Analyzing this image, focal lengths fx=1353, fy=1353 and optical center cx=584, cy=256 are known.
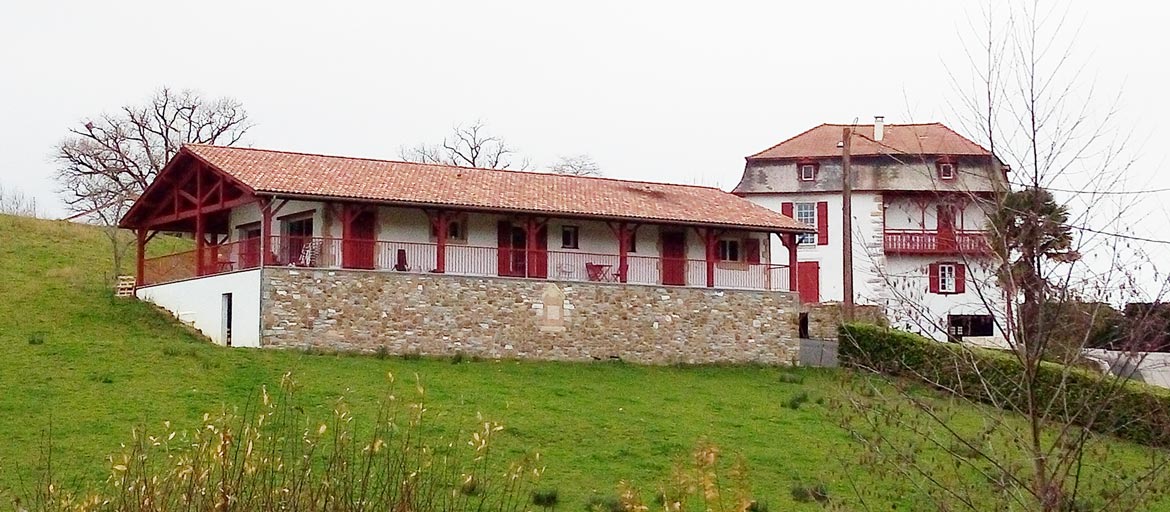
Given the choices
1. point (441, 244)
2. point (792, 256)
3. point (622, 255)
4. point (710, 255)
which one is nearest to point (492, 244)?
point (441, 244)

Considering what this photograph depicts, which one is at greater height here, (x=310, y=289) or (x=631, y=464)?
(x=310, y=289)

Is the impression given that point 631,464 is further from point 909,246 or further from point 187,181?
point 909,246

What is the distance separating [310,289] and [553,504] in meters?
14.9

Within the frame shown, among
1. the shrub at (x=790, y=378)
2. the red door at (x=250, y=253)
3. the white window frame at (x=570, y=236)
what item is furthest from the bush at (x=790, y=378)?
the red door at (x=250, y=253)

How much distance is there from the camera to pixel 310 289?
28.8 m

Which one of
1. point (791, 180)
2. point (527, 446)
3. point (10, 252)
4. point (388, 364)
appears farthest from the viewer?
point (791, 180)

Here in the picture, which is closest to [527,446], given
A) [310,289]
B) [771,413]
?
[771,413]

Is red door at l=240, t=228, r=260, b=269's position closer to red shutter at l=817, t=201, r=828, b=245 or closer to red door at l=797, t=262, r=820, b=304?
red door at l=797, t=262, r=820, b=304

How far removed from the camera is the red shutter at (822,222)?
143 ft

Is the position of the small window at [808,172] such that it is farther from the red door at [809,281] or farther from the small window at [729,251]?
the small window at [729,251]

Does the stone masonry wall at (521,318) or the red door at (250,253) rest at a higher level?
the red door at (250,253)

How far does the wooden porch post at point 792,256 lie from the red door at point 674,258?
8.84ft

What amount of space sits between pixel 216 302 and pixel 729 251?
1294 centimetres

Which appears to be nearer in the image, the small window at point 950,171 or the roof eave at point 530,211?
the small window at point 950,171
